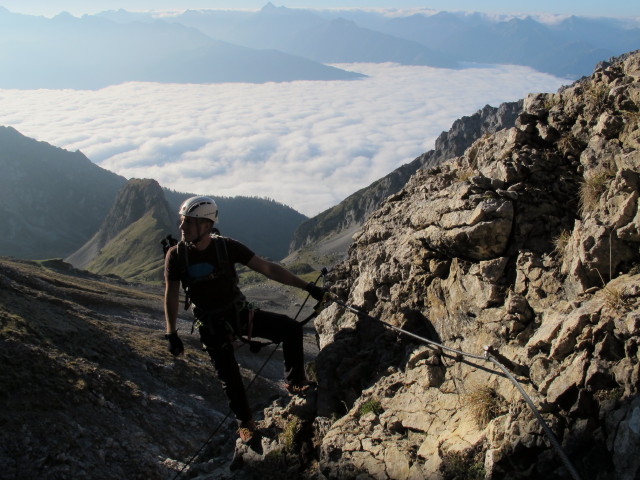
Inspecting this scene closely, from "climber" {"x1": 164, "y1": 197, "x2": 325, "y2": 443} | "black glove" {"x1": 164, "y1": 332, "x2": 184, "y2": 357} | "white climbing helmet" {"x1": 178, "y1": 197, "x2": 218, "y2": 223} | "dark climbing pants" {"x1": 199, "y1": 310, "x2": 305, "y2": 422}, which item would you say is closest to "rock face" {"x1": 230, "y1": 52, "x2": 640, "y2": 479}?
"dark climbing pants" {"x1": 199, "y1": 310, "x2": 305, "y2": 422}

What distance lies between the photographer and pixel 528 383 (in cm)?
827

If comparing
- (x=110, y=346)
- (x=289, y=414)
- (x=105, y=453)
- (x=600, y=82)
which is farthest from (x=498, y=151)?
(x=110, y=346)

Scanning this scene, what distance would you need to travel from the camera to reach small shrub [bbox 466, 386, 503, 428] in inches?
331

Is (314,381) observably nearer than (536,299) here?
No

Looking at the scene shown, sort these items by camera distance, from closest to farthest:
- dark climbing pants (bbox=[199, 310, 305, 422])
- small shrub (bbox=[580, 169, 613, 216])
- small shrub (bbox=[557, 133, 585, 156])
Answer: small shrub (bbox=[580, 169, 613, 216]) < small shrub (bbox=[557, 133, 585, 156]) < dark climbing pants (bbox=[199, 310, 305, 422])

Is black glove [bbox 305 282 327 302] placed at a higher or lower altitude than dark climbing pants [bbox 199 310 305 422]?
higher

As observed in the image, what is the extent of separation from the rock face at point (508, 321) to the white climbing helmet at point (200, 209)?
14.2ft

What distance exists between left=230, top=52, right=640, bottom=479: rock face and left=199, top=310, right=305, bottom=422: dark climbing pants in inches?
28.1

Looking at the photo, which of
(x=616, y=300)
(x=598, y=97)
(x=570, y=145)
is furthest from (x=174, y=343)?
(x=598, y=97)

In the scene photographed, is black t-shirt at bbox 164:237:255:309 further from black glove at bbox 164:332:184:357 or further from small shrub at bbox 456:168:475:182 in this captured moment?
small shrub at bbox 456:168:475:182

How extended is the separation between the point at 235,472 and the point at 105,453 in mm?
6355

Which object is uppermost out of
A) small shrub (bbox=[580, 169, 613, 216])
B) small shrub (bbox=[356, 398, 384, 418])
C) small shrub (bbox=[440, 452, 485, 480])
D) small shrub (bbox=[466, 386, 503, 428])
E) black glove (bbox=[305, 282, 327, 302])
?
small shrub (bbox=[580, 169, 613, 216])

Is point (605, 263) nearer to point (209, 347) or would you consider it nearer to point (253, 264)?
point (253, 264)

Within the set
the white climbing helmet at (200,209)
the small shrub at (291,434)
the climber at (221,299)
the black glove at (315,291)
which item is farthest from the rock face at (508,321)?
the white climbing helmet at (200,209)
